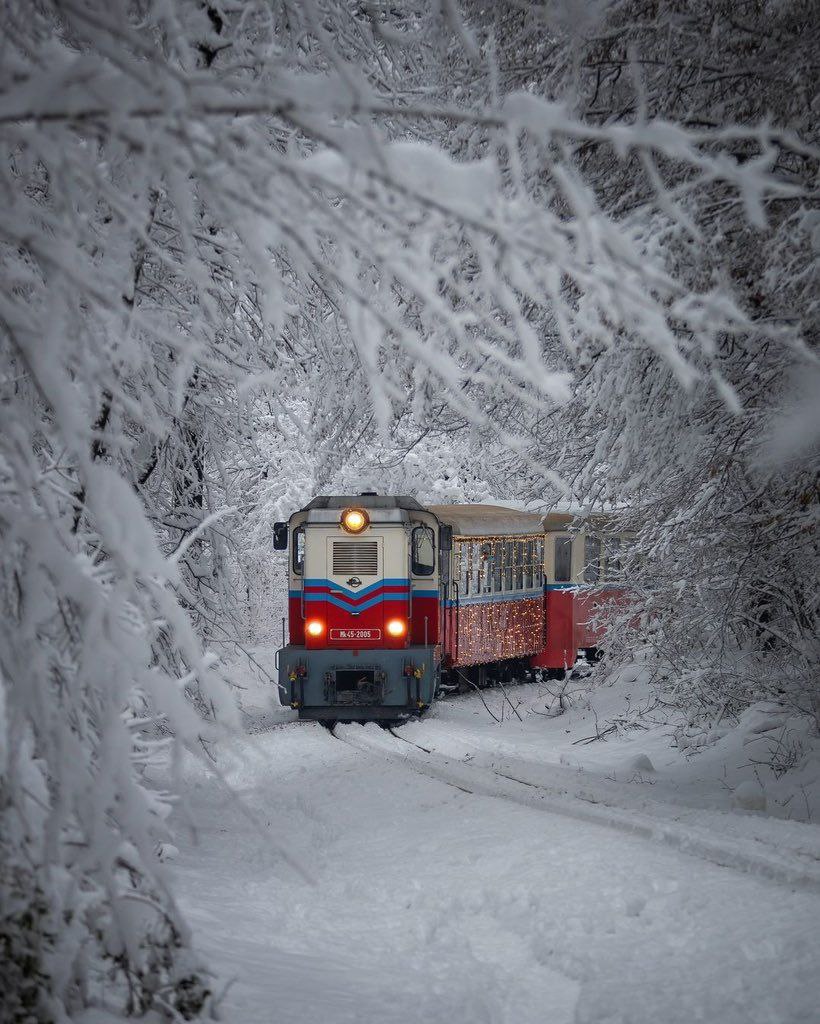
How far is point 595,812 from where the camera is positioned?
7953 mm

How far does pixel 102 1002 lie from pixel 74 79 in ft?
9.13

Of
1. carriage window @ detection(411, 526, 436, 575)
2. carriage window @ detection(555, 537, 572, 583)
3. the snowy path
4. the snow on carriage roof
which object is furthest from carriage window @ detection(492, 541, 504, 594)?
the snowy path

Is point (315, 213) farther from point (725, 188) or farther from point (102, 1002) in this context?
point (725, 188)

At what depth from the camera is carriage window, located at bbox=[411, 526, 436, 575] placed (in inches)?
602

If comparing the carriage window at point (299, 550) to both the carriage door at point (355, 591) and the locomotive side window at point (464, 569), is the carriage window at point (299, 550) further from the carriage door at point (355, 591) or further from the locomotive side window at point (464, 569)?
the locomotive side window at point (464, 569)

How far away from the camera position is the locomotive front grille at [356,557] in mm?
15273

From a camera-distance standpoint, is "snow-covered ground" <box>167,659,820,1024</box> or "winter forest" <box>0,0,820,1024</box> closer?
"winter forest" <box>0,0,820,1024</box>

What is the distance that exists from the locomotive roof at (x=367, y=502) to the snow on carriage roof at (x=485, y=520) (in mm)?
861

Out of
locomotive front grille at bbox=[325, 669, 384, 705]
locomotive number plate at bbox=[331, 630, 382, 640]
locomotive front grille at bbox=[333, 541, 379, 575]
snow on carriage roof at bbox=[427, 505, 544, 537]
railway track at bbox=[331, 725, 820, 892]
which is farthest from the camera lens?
snow on carriage roof at bbox=[427, 505, 544, 537]

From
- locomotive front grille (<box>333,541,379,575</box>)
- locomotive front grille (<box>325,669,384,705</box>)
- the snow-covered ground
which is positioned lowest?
locomotive front grille (<box>325,669,384,705</box>)

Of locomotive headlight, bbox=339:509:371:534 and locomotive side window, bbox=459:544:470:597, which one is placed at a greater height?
locomotive headlight, bbox=339:509:371:534

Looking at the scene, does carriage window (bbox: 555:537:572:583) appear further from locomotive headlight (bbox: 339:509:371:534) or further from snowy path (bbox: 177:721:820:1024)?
snowy path (bbox: 177:721:820:1024)

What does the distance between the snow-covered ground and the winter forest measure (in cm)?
3

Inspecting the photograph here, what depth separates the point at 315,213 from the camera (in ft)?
8.21
